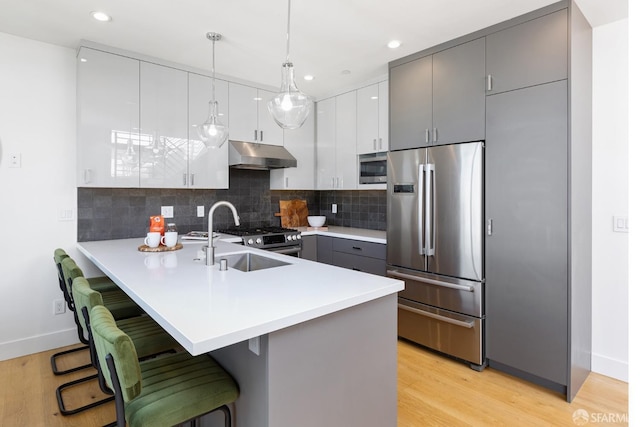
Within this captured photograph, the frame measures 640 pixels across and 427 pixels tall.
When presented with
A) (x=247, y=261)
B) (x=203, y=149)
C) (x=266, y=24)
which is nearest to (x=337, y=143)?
(x=203, y=149)

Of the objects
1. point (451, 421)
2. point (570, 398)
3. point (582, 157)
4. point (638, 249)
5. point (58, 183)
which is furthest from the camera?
point (58, 183)

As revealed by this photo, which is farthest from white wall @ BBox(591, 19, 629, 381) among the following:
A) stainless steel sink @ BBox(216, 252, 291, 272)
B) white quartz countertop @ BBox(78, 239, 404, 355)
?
stainless steel sink @ BBox(216, 252, 291, 272)

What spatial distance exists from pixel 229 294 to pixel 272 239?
2.05 metres

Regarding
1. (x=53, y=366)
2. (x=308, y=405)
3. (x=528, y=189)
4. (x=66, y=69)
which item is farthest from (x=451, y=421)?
(x=66, y=69)

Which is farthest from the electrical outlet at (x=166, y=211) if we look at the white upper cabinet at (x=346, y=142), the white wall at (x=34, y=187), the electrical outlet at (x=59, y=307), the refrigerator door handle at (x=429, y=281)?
the refrigerator door handle at (x=429, y=281)

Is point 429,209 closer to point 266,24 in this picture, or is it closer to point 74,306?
point 266,24

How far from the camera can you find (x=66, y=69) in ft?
10.0

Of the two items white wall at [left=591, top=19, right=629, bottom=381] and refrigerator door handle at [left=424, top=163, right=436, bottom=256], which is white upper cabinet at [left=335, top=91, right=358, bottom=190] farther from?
white wall at [left=591, top=19, right=629, bottom=381]

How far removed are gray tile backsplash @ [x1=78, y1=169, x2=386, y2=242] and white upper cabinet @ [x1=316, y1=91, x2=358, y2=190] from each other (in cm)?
38

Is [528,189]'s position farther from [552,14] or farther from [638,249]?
[638,249]

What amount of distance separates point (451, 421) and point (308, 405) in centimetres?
116

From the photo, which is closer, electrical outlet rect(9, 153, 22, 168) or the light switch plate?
the light switch plate

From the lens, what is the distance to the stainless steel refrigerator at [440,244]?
267cm

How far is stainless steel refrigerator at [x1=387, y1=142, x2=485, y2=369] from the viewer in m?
2.67
